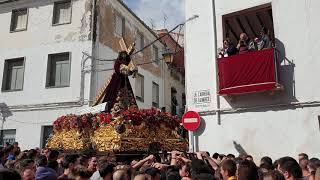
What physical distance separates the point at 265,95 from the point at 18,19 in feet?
45.4

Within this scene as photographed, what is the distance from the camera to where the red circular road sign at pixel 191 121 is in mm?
10914

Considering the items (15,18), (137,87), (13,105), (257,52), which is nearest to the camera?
(257,52)

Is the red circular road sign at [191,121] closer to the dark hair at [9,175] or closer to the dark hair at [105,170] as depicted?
the dark hair at [105,170]

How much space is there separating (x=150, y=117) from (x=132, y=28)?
12.6 meters

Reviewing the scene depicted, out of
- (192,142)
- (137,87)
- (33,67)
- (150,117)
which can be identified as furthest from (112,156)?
(137,87)

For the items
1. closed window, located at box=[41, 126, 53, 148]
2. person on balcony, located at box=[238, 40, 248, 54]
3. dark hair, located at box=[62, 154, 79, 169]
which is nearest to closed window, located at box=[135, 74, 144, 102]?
closed window, located at box=[41, 126, 53, 148]

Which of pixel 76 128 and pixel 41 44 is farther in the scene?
pixel 41 44

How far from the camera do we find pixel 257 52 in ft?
33.7

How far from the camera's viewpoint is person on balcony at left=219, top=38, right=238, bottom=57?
35.3 feet

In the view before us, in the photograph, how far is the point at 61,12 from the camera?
17734 mm

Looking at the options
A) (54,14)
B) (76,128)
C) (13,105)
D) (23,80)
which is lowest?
(76,128)

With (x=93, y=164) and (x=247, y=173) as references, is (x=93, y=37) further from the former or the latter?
(x=247, y=173)

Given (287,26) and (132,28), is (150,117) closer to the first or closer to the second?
(287,26)

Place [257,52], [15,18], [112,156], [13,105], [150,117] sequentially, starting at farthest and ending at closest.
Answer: [15,18] → [13,105] → [257,52] → [150,117] → [112,156]
